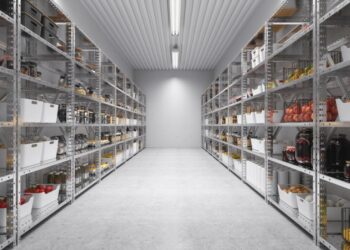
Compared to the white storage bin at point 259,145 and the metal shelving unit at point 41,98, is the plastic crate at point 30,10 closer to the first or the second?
the metal shelving unit at point 41,98

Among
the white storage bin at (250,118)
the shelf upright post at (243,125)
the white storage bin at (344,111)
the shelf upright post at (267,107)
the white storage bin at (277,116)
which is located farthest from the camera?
the shelf upright post at (243,125)

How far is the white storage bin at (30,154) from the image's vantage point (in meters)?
2.74

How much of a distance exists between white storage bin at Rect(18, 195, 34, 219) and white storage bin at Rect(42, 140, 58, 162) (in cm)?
44

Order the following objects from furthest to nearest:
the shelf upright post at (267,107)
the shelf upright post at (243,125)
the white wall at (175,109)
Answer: the white wall at (175,109)
the shelf upright post at (243,125)
the shelf upright post at (267,107)

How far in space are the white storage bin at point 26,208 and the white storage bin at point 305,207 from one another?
280 cm

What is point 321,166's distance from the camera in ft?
8.19

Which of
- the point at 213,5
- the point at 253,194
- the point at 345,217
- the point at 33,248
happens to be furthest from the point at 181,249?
the point at 213,5

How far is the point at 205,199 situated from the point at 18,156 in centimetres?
257

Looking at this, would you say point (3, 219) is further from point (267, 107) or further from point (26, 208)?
point (267, 107)

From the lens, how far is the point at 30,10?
3.01 meters

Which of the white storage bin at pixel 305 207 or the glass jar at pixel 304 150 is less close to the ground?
the glass jar at pixel 304 150

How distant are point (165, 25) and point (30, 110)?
231 inches

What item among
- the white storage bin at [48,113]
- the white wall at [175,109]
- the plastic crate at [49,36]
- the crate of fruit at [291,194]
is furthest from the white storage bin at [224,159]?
the white wall at [175,109]

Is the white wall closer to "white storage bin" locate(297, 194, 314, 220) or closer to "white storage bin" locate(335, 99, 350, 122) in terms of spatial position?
"white storage bin" locate(297, 194, 314, 220)
